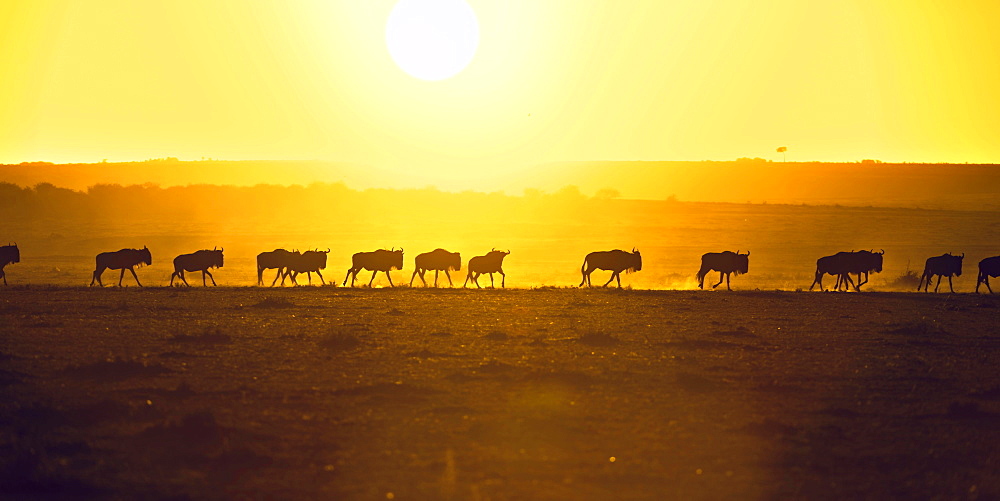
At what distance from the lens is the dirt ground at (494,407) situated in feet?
32.6

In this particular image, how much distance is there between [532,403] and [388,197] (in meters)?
89.7

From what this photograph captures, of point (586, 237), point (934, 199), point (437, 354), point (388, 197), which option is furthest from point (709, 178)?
point (437, 354)

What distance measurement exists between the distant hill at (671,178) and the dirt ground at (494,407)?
8529 cm

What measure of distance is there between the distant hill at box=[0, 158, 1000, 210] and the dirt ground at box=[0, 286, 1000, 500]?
85293 millimetres

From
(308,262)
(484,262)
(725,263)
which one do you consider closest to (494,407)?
(484,262)

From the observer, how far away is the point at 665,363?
16.8 meters

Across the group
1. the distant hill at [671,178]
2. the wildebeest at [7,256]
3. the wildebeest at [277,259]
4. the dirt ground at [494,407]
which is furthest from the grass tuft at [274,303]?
the distant hill at [671,178]

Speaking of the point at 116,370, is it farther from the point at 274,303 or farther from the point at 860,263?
the point at 860,263

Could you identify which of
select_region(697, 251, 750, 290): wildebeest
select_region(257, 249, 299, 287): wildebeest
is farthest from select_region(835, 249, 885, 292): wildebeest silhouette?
select_region(257, 249, 299, 287): wildebeest

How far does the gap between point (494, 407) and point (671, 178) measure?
154m

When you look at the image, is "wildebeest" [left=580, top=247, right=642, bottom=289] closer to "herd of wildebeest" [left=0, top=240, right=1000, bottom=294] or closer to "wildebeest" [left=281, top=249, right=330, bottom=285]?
"herd of wildebeest" [left=0, top=240, right=1000, bottom=294]

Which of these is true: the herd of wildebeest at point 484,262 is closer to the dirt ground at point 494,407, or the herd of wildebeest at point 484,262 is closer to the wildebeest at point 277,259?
the wildebeest at point 277,259

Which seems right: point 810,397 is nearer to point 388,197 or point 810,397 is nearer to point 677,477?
point 677,477

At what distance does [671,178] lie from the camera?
16450cm
